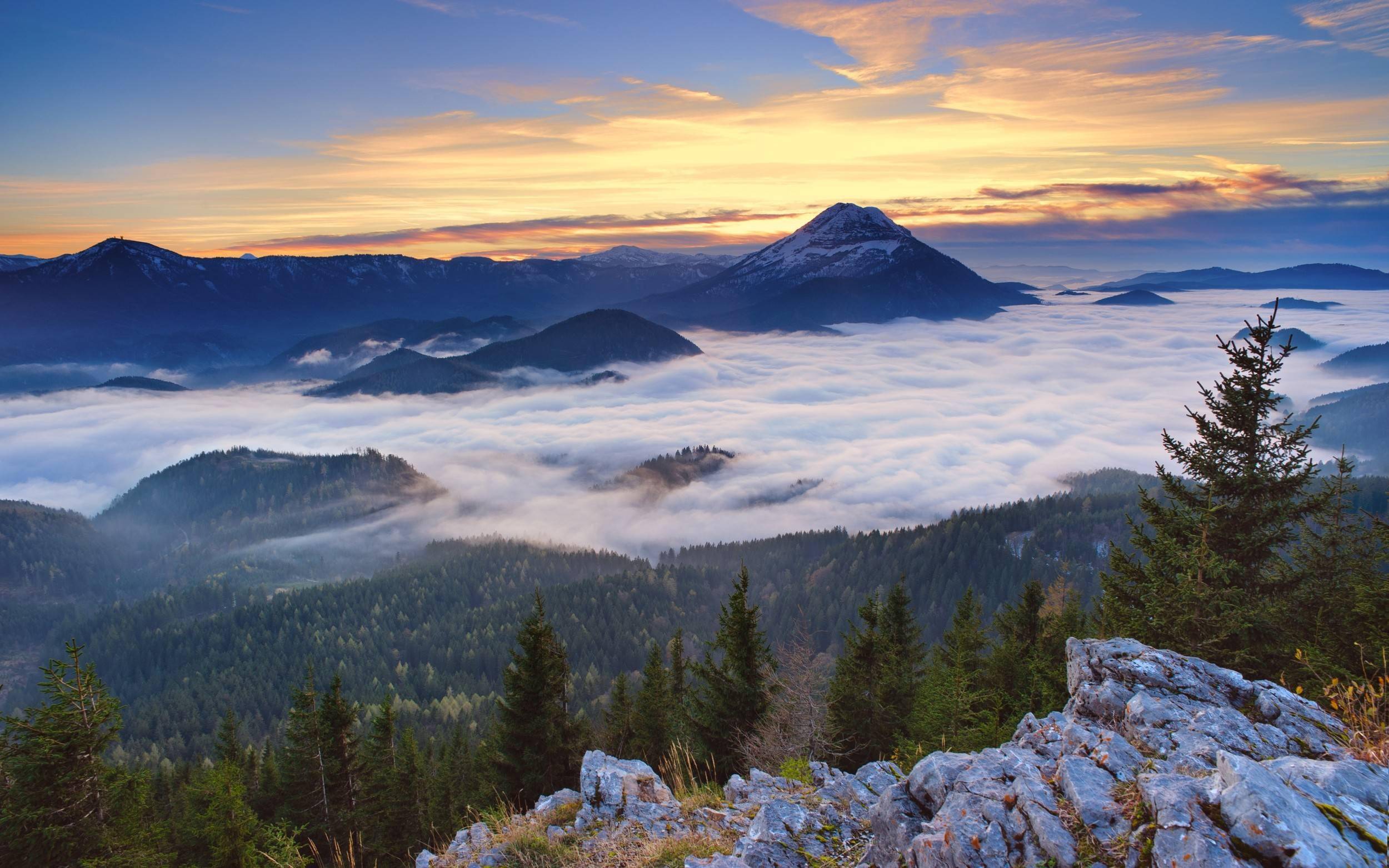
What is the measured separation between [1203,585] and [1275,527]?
429 centimetres

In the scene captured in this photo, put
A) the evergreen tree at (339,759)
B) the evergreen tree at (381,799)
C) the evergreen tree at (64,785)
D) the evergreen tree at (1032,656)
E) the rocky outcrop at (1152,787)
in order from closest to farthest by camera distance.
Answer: the rocky outcrop at (1152,787) → the evergreen tree at (64,785) → the evergreen tree at (1032,656) → the evergreen tree at (339,759) → the evergreen tree at (381,799)

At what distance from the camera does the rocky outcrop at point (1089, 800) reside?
540 cm

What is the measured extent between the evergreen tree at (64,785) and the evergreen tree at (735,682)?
60.7 ft

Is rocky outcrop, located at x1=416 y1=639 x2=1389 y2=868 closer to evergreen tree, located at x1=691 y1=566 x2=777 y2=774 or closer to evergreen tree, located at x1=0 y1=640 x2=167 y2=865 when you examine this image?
evergreen tree, located at x1=0 y1=640 x2=167 y2=865

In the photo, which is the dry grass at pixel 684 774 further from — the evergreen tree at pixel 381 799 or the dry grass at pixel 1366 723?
the evergreen tree at pixel 381 799

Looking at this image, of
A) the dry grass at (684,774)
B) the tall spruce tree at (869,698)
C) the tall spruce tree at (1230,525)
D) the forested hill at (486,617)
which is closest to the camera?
the dry grass at (684,774)

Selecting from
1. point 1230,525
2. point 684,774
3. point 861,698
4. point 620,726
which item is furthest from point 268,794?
point 1230,525

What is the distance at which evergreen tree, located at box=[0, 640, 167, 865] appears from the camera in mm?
15234

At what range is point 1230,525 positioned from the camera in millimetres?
17594

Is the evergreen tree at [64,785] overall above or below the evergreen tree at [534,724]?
above

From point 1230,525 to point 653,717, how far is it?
27247mm

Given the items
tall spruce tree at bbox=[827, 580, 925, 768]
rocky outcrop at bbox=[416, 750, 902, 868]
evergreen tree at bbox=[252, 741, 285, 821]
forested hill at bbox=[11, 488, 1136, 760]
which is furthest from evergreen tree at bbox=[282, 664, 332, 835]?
forested hill at bbox=[11, 488, 1136, 760]

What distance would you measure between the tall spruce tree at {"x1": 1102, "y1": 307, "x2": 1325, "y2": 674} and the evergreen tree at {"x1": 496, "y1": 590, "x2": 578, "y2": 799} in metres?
21.8

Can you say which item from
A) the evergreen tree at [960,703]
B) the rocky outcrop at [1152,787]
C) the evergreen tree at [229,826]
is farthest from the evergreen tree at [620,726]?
the rocky outcrop at [1152,787]
